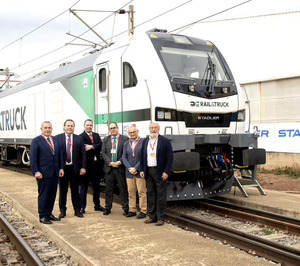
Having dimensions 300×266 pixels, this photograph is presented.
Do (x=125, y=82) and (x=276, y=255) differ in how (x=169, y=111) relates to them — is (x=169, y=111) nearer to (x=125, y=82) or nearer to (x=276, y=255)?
(x=125, y=82)

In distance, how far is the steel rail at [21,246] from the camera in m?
5.41

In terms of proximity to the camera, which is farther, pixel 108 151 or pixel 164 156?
pixel 108 151

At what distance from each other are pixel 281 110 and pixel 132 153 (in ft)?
36.6

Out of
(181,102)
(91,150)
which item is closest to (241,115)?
(181,102)

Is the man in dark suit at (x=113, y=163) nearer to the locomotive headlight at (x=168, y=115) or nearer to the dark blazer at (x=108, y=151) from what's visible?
the dark blazer at (x=108, y=151)

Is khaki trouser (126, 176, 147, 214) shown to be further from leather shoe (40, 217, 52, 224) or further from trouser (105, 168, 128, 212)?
leather shoe (40, 217, 52, 224)

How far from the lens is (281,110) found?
17016mm

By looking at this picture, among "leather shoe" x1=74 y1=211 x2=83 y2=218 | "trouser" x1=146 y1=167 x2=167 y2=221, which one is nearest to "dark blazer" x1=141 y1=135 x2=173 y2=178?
"trouser" x1=146 y1=167 x2=167 y2=221

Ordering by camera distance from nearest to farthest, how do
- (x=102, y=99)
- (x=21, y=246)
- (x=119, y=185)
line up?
(x=21, y=246), (x=119, y=185), (x=102, y=99)

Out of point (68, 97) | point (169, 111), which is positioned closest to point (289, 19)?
point (68, 97)

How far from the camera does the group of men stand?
702cm

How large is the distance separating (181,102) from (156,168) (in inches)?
68.1

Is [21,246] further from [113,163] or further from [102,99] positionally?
[102,99]

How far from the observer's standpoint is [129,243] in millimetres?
5828
